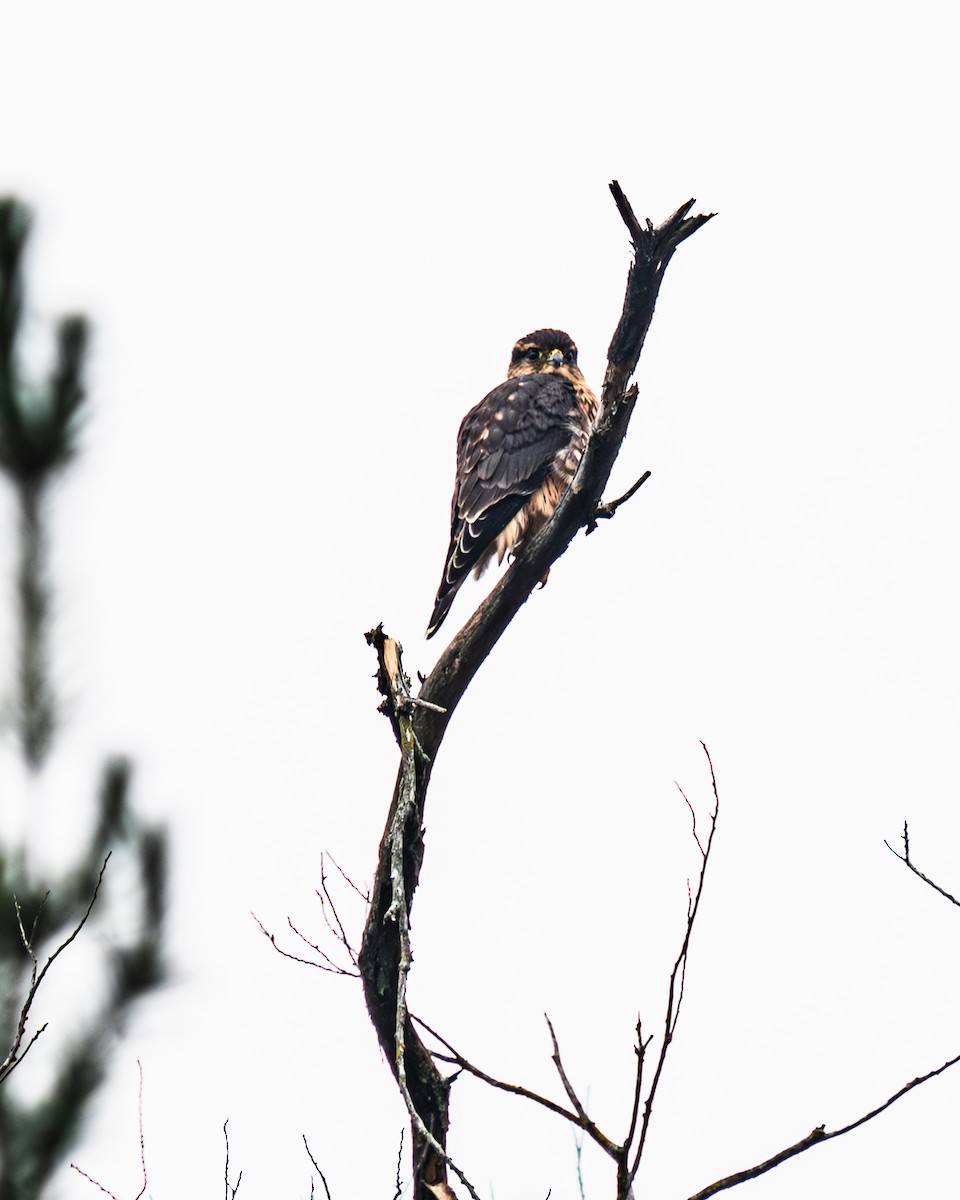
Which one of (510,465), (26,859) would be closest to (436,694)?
(26,859)

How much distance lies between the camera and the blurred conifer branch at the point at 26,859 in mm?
2734

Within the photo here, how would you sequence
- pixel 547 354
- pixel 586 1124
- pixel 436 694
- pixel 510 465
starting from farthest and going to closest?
1. pixel 547 354
2. pixel 510 465
3. pixel 436 694
4. pixel 586 1124

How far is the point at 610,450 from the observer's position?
354 cm

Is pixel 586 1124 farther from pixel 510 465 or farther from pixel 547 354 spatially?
pixel 547 354

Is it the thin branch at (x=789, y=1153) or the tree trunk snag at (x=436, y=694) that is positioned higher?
the tree trunk snag at (x=436, y=694)

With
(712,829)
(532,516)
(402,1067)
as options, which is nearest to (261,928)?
(402,1067)

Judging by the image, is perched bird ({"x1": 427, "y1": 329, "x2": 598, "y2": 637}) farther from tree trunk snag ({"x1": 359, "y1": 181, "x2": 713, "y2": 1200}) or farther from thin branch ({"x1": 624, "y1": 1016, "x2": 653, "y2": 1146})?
thin branch ({"x1": 624, "y1": 1016, "x2": 653, "y2": 1146})

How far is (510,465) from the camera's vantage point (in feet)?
20.0

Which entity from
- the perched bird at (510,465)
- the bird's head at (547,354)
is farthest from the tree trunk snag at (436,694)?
the bird's head at (547,354)

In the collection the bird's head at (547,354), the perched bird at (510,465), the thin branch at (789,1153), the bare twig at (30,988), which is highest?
the bird's head at (547,354)

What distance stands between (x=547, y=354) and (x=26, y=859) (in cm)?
492

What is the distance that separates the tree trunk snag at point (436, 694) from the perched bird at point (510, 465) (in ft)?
5.86

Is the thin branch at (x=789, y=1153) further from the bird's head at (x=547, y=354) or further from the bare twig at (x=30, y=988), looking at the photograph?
the bird's head at (x=547, y=354)

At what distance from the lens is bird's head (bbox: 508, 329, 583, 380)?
7168 mm
